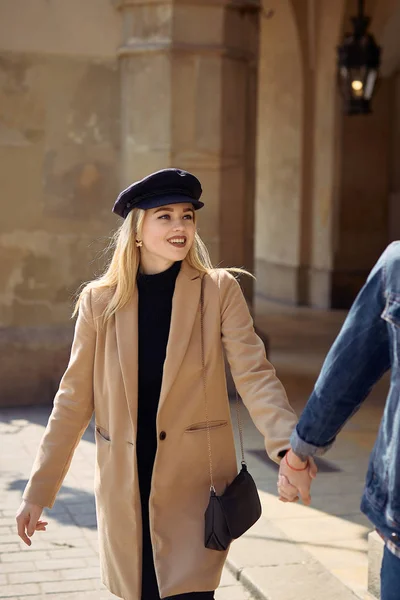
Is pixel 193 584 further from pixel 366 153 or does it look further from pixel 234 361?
pixel 366 153

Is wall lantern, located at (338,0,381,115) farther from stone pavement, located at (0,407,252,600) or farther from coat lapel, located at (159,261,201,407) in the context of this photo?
coat lapel, located at (159,261,201,407)

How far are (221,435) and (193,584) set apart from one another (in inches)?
18.1

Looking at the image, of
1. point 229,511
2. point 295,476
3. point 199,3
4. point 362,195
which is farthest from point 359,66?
point 295,476

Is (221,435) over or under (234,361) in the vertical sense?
under

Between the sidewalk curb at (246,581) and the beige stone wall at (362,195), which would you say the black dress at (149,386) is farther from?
the beige stone wall at (362,195)

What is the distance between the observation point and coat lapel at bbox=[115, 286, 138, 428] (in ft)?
10.9

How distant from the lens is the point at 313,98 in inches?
Answer: 631

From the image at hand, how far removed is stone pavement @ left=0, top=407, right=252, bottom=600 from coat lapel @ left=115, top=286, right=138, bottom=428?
162 cm

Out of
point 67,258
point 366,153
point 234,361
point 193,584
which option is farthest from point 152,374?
point 366,153

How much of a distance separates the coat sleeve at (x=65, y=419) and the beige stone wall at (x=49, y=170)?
5282 mm

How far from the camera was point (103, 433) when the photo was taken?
342 cm

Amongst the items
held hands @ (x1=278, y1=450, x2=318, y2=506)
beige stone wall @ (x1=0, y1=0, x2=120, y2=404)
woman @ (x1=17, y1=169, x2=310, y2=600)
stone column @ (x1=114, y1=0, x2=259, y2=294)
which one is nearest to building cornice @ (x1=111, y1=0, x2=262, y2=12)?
stone column @ (x1=114, y1=0, x2=259, y2=294)

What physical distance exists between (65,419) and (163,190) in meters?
0.79

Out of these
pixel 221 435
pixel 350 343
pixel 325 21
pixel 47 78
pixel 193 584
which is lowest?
pixel 193 584
